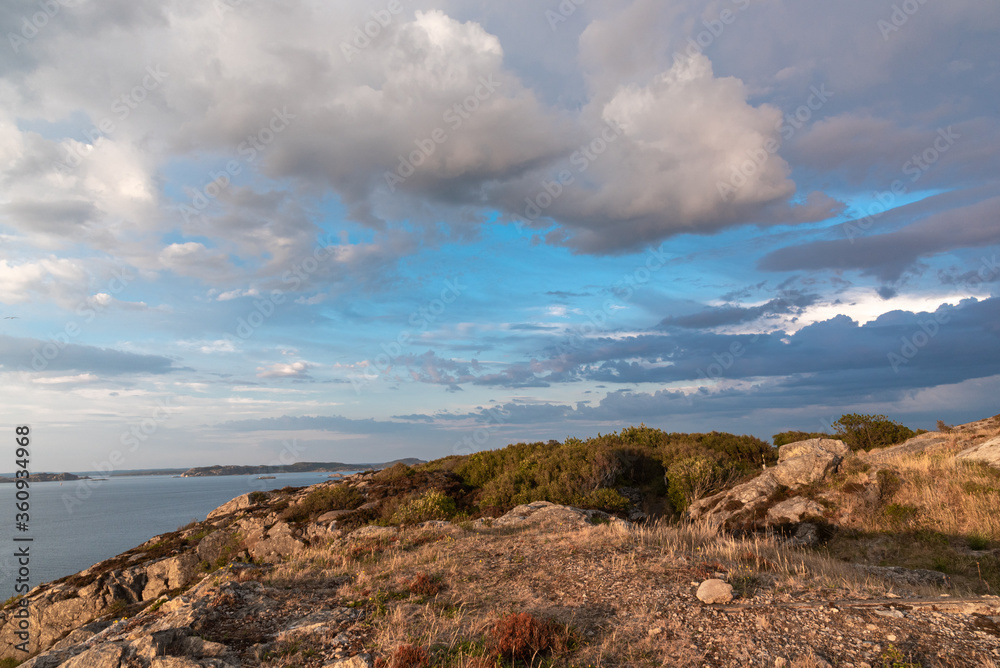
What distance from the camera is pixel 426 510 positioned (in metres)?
20.7

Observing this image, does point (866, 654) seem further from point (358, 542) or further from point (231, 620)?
point (358, 542)

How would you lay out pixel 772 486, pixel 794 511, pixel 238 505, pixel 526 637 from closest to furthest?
pixel 526 637
pixel 794 511
pixel 772 486
pixel 238 505

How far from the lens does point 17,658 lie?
57.0 ft

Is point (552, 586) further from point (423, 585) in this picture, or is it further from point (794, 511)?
point (794, 511)

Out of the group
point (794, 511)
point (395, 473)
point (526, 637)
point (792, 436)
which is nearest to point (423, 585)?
point (526, 637)

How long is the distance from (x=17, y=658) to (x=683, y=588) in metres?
23.8

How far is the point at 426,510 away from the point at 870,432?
27053mm

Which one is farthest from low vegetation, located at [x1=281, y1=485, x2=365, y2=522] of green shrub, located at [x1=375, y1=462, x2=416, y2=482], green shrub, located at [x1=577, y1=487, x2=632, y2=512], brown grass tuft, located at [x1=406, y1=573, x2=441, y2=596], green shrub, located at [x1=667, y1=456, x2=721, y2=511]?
brown grass tuft, located at [x1=406, y1=573, x2=441, y2=596]

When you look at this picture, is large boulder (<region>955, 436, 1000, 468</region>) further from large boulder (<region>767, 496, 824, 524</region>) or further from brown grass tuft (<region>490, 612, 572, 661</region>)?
brown grass tuft (<region>490, 612, 572, 661</region>)

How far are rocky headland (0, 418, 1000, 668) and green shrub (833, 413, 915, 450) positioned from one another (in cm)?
983

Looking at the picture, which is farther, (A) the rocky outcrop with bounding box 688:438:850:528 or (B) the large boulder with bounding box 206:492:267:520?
(B) the large boulder with bounding box 206:492:267:520

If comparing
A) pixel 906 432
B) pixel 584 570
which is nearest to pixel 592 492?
pixel 584 570

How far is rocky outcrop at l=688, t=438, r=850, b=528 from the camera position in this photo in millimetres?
17062

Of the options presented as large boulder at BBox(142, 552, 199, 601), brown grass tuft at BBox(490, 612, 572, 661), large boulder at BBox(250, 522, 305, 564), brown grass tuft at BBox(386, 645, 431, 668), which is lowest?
large boulder at BBox(142, 552, 199, 601)
